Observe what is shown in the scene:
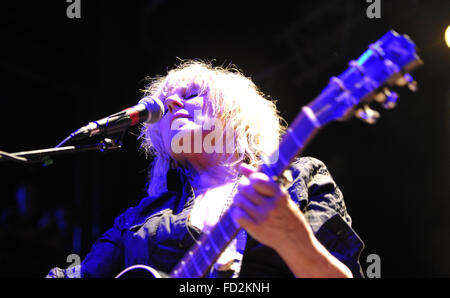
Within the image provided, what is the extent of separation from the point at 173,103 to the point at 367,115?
1.02 meters

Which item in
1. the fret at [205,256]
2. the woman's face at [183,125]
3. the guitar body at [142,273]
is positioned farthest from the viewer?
the woman's face at [183,125]

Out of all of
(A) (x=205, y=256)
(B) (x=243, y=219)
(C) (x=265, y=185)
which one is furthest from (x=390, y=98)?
(A) (x=205, y=256)

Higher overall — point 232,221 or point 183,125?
point 183,125

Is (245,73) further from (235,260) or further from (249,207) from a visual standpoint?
(249,207)

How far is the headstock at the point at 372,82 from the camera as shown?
1042 mm

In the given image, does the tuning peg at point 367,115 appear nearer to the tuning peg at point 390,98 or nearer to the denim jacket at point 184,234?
the tuning peg at point 390,98

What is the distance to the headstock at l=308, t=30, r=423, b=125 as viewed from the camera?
1.04m

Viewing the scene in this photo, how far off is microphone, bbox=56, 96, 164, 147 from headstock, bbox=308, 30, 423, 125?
740 mm

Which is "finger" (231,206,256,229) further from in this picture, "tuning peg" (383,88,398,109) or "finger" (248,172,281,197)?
"tuning peg" (383,88,398,109)

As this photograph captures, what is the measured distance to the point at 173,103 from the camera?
189cm

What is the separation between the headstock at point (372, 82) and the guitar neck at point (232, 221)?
38 mm

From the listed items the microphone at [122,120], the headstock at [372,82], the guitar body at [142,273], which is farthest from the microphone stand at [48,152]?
the headstock at [372,82]

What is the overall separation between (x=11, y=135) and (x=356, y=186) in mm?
3379
